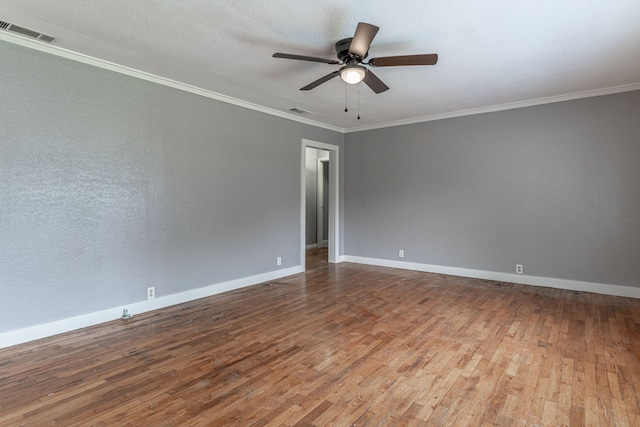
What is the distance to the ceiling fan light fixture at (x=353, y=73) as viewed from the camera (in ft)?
8.86

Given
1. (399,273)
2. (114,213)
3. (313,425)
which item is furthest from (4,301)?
(399,273)

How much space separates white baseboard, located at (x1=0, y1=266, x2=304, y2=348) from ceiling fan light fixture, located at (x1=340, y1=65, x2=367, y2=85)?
3.04 meters

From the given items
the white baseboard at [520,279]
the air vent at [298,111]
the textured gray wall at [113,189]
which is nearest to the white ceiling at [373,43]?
the textured gray wall at [113,189]

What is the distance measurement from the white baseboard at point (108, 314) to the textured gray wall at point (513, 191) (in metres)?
2.82

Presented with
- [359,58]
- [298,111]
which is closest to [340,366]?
[359,58]

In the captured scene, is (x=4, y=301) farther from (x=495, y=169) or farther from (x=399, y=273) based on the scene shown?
(x=495, y=169)

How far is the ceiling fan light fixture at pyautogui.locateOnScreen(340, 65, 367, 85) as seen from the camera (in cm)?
270

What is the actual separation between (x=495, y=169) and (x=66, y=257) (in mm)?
5457

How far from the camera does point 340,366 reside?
2.45m

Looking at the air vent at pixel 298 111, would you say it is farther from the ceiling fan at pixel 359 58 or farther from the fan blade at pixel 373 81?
the ceiling fan at pixel 359 58

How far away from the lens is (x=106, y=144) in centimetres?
331

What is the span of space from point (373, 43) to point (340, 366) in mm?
2630

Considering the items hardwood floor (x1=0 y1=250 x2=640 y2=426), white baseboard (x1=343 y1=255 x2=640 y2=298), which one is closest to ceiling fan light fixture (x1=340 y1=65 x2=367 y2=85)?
hardwood floor (x1=0 y1=250 x2=640 y2=426)

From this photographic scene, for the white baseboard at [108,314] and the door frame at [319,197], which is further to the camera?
the door frame at [319,197]
